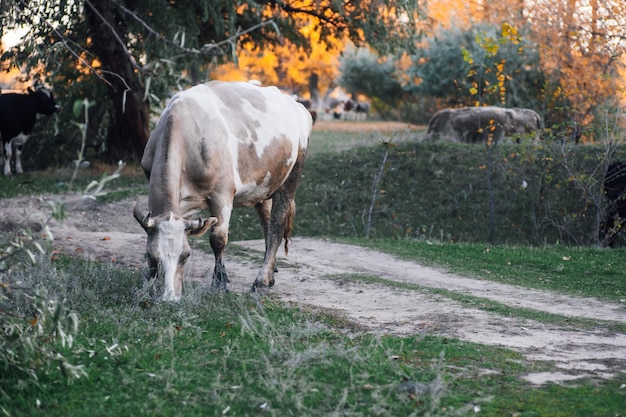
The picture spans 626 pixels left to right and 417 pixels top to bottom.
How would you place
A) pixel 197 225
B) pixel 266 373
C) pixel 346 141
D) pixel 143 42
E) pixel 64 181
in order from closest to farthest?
pixel 266 373 < pixel 197 225 < pixel 143 42 < pixel 64 181 < pixel 346 141

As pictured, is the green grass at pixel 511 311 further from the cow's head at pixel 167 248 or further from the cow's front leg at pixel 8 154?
the cow's front leg at pixel 8 154

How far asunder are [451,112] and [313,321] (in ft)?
45.3

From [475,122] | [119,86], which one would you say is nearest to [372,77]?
[475,122]

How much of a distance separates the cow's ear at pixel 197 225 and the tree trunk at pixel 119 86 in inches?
283

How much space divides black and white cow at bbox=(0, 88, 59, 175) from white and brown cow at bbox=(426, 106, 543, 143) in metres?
8.24

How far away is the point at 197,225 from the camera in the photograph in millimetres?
7418

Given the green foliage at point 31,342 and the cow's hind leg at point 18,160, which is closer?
the green foliage at point 31,342

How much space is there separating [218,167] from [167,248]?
124 cm

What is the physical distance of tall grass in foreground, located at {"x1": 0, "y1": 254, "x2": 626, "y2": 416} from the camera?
5152 millimetres

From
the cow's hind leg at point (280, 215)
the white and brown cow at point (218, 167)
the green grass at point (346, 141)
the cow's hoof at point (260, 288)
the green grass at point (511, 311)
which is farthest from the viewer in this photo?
the green grass at point (346, 141)

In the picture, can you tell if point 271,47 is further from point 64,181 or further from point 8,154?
point 8,154

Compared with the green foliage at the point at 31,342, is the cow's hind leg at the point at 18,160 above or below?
above

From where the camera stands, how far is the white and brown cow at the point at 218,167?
7316mm

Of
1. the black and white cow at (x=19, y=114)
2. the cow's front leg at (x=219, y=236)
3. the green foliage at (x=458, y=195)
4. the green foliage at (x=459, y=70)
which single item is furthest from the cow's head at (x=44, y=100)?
the green foliage at (x=459, y=70)
